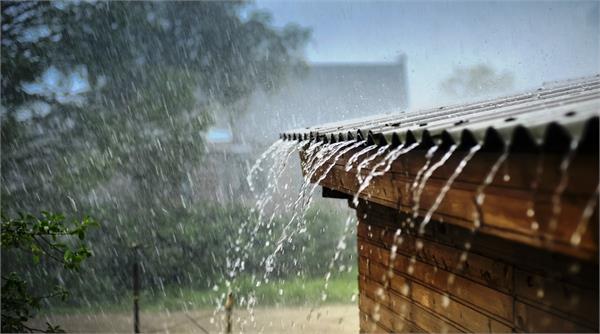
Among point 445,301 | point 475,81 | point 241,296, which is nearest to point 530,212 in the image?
point 445,301

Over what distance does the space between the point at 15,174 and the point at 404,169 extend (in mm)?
13147

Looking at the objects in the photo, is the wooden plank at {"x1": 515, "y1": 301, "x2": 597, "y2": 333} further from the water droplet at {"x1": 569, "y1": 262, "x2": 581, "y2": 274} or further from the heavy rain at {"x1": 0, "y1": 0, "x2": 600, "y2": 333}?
the water droplet at {"x1": 569, "y1": 262, "x2": 581, "y2": 274}

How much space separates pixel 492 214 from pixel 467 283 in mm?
Result: 779

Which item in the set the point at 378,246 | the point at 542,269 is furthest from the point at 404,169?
the point at 378,246

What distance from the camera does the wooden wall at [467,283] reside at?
1.57 meters

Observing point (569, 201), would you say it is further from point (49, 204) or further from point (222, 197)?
point (222, 197)

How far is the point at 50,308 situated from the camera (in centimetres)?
1298

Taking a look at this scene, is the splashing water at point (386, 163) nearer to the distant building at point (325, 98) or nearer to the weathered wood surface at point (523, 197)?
the weathered wood surface at point (523, 197)

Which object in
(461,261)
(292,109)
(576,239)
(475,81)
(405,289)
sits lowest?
(405,289)

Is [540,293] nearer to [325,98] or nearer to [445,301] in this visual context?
[445,301]

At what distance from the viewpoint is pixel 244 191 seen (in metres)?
17.1

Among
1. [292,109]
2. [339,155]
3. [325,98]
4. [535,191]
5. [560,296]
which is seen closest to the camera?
[535,191]

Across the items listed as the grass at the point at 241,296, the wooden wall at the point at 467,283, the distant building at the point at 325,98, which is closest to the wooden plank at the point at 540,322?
the wooden wall at the point at 467,283

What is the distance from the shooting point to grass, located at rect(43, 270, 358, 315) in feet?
43.0
